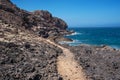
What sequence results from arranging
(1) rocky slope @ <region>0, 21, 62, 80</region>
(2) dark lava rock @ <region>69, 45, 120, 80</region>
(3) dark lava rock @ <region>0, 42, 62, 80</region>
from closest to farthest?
(3) dark lava rock @ <region>0, 42, 62, 80</region> < (1) rocky slope @ <region>0, 21, 62, 80</region> < (2) dark lava rock @ <region>69, 45, 120, 80</region>

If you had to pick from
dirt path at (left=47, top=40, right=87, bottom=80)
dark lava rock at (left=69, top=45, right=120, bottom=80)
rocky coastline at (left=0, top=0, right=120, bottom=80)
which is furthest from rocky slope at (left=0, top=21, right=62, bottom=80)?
A: dark lava rock at (left=69, top=45, right=120, bottom=80)

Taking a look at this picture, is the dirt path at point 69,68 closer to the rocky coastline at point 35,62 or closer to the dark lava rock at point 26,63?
the rocky coastline at point 35,62

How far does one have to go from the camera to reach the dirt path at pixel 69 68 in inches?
1378

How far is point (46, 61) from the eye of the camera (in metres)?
38.7

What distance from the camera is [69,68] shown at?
38094mm

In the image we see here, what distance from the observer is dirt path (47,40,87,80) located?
3500 centimetres

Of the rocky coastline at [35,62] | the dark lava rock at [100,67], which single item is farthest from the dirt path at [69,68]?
the dark lava rock at [100,67]

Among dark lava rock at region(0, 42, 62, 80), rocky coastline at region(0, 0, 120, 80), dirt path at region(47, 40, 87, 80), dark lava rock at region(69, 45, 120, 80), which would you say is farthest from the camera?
dark lava rock at region(69, 45, 120, 80)

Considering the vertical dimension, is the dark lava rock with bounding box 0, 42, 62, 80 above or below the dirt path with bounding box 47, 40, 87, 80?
above

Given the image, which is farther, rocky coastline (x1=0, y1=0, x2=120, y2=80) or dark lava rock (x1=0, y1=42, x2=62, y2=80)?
rocky coastline (x1=0, y1=0, x2=120, y2=80)

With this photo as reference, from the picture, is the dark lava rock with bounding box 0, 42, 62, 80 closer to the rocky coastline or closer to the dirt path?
the rocky coastline

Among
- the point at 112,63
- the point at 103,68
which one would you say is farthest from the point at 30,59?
the point at 112,63

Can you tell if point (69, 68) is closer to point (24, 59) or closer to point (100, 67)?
point (100, 67)

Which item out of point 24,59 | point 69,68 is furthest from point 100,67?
point 24,59
